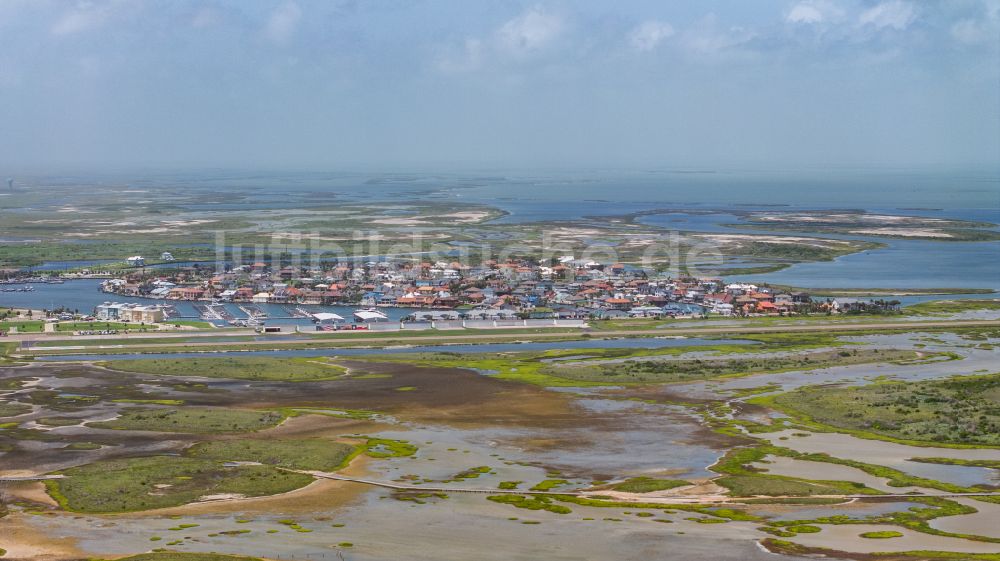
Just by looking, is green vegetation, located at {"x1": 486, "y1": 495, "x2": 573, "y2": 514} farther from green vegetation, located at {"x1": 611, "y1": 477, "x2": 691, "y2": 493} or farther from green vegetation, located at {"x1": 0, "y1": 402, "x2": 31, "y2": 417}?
green vegetation, located at {"x1": 0, "y1": 402, "x2": 31, "y2": 417}

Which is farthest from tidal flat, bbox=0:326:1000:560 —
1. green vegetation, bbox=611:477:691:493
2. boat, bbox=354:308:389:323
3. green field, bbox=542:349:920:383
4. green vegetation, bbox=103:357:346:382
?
boat, bbox=354:308:389:323

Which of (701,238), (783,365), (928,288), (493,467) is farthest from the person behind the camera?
(701,238)

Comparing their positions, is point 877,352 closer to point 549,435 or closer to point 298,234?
point 549,435

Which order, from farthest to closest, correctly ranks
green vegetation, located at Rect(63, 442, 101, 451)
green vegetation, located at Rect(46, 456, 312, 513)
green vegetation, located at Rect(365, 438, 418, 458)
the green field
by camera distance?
the green field → green vegetation, located at Rect(365, 438, 418, 458) → green vegetation, located at Rect(63, 442, 101, 451) → green vegetation, located at Rect(46, 456, 312, 513)

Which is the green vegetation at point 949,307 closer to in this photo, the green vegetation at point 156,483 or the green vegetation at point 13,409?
the green vegetation at point 156,483

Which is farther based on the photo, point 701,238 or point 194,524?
point 701,238

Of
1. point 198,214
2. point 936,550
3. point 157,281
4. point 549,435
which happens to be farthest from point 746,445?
point 198,214

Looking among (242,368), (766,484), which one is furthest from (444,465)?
(242,368)
